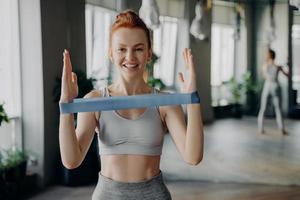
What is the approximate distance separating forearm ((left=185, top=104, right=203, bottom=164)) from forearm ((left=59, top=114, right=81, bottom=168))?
249 millimetres

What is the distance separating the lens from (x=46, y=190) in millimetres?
4008

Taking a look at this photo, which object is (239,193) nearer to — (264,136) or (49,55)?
(264,136)

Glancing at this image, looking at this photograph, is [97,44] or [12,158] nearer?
[97,44]

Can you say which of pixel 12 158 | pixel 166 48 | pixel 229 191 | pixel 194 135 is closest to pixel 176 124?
A: pixel 194 135

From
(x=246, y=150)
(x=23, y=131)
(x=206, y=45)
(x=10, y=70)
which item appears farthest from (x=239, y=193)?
(x=10, y=70)

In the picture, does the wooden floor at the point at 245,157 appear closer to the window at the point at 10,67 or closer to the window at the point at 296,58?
the window at the point at 296,58

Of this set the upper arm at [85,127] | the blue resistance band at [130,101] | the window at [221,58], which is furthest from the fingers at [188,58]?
the window at [221,58]

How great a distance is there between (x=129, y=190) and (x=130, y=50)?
319mm

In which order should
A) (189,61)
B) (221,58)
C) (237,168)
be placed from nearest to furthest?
(189,61) < (221,58) < (237,168)

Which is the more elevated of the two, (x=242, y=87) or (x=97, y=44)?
(x=97, y=44)

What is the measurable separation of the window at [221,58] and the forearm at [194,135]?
2757 millimetres

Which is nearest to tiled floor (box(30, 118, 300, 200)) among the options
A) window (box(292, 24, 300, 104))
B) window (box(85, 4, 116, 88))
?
window (box(292, 24, 300, 104))

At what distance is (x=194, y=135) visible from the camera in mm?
996

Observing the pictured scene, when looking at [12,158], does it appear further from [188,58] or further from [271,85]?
[188,58]
